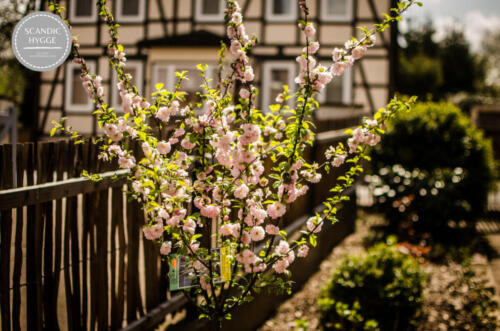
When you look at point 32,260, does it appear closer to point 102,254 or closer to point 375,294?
point 102,254

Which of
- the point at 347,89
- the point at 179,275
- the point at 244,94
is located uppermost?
the point at 347,89

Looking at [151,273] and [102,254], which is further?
[151,273]

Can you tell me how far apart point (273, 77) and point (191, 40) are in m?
2.51

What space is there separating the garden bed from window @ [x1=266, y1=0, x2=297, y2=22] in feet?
30.5

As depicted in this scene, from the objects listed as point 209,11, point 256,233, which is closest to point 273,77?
point 209,11

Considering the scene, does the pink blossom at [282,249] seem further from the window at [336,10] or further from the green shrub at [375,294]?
the window at [336,10]

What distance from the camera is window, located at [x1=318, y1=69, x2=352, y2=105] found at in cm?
1319

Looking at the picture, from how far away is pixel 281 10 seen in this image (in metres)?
13.6

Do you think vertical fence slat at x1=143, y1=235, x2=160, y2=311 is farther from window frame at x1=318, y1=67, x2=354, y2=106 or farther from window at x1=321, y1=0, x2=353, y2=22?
window at x1=321, y1=0, x2=353, y2=22

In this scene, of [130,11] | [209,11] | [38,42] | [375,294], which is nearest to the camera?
[38,42]

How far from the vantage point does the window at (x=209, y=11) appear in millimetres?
13766

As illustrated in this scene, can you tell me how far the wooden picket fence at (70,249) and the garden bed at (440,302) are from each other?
1.13 m

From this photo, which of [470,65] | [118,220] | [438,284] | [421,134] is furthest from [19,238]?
[470,65]

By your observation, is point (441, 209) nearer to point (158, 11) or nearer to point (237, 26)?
point (237, 26)
